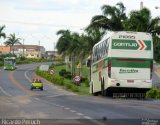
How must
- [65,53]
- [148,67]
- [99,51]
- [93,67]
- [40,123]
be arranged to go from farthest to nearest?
[65,53] < [93,67] < [99,51] < [148,67] < [40,123]

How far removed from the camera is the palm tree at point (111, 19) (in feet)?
210

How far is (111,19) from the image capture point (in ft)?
213

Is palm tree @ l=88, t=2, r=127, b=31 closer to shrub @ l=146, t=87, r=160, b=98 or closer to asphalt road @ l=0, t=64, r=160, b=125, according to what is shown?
shrub @ l=146, t=87, r=160, b=98

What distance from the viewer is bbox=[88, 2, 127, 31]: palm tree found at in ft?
210

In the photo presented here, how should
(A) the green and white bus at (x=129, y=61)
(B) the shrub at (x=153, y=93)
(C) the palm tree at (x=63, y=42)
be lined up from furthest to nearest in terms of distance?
(C) the palm tree at (x=63, y=42)
(B) the shrub at (x=153, y=93)
(A) the green and white bus at (x=129, y=61)

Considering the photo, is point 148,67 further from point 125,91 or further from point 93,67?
point 93,67

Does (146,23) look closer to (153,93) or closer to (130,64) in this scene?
(153,93)

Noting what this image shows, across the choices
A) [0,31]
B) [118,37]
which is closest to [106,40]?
[118,37]

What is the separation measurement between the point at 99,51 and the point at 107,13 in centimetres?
2616

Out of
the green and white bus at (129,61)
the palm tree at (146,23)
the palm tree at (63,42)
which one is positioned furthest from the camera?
the palm tree at (63,42)

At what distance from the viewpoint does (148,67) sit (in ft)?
114

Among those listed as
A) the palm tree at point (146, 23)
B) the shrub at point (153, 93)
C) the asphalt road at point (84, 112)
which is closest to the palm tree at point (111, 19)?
the palm tree at point (146, 23)

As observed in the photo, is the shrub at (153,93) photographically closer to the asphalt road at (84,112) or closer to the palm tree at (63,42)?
the asphalt road at (84,112)

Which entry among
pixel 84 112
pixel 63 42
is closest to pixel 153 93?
pixel 84 112
